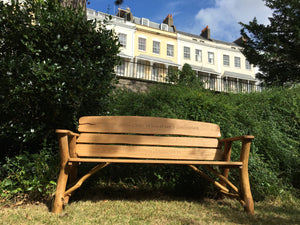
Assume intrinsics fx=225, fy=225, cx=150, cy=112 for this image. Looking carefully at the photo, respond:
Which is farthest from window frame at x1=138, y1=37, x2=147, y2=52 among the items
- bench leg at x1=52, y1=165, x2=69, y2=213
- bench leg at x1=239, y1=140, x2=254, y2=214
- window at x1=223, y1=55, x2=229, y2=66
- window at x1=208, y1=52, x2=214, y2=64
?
bench leg at x1=52, y1=165, x2=69, y2=213

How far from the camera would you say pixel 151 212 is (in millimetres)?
2627

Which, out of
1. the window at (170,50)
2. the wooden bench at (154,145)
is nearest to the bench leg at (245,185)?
the wooden bench at (154,145)

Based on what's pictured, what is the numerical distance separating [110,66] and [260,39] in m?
13.1

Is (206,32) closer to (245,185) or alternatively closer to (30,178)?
(245,185)

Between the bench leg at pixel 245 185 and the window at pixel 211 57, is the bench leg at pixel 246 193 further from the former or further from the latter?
the window at pixel 211 57

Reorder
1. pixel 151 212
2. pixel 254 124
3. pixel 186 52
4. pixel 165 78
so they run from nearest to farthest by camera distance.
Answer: pixel 151 212 < pixel 254 124 < pixel 165 78 < pixel 186 52

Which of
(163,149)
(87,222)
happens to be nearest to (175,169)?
(163,149)

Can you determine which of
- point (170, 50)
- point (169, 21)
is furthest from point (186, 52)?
point (169, 21)

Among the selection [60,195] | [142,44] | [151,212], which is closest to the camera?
[60,195]

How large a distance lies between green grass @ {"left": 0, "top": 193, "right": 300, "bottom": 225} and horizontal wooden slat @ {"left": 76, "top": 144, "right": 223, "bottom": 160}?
24.2 inches

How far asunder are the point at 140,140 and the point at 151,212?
0.88 metres

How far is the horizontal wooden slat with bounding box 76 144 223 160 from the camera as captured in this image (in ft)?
9.40

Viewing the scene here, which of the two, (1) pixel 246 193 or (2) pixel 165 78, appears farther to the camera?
(2) pixel 165 78

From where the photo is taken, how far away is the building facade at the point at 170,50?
26.3 meters
